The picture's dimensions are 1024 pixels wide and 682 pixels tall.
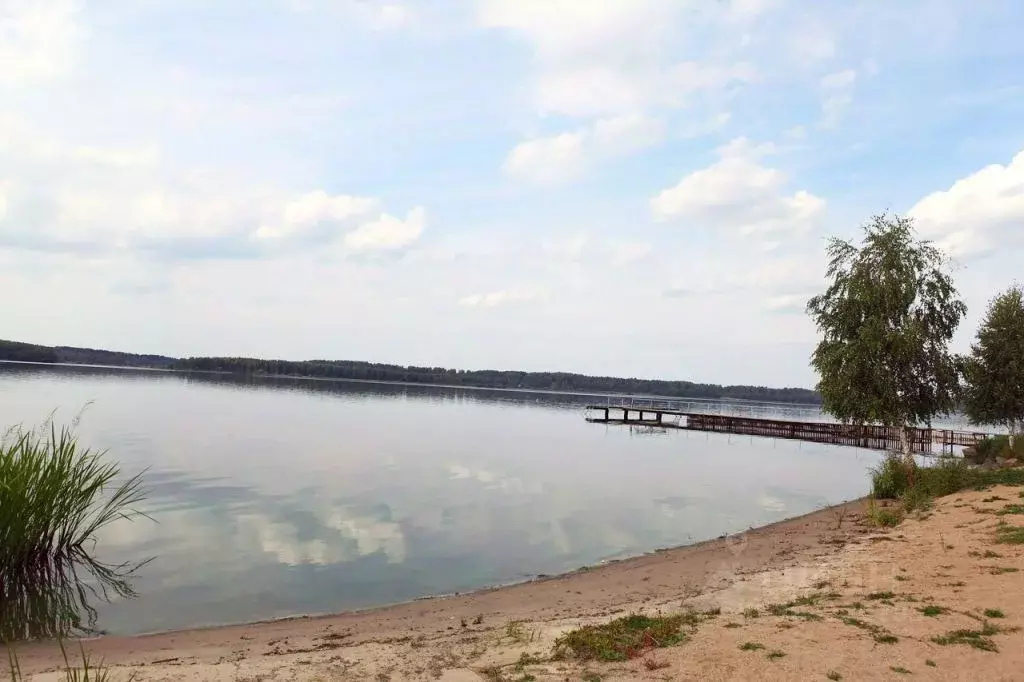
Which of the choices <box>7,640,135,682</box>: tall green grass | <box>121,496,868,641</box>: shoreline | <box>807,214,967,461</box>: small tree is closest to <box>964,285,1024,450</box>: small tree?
<box>807,214,967,461</box>: small tree

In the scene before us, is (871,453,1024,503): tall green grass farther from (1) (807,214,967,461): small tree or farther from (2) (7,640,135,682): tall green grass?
(2) (7,640,135,682): tall green grass

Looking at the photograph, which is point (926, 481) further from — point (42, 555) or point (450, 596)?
point (42, 555)

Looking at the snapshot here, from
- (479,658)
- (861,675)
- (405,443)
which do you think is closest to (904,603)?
(861,675)

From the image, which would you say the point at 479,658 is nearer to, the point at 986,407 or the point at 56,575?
the point at 56,575

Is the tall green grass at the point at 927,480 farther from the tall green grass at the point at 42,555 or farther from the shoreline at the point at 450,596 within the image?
the tall green grass at the point at 42,555

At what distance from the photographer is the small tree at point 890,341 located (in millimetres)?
26750

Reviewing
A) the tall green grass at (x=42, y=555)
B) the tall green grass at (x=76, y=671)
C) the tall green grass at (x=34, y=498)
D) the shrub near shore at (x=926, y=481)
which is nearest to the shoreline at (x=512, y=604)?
the tall green grass at (x=76, y=671)

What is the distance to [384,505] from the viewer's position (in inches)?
1007

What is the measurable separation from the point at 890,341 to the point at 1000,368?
43.3 ft

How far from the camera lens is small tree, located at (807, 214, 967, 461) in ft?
87.8

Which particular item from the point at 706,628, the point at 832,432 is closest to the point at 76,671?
the point at 706,628

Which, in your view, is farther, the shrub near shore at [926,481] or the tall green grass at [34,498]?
the shrub near shore at [926,481]

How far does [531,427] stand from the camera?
76750 millimetres

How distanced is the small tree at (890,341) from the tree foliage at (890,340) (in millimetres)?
36
